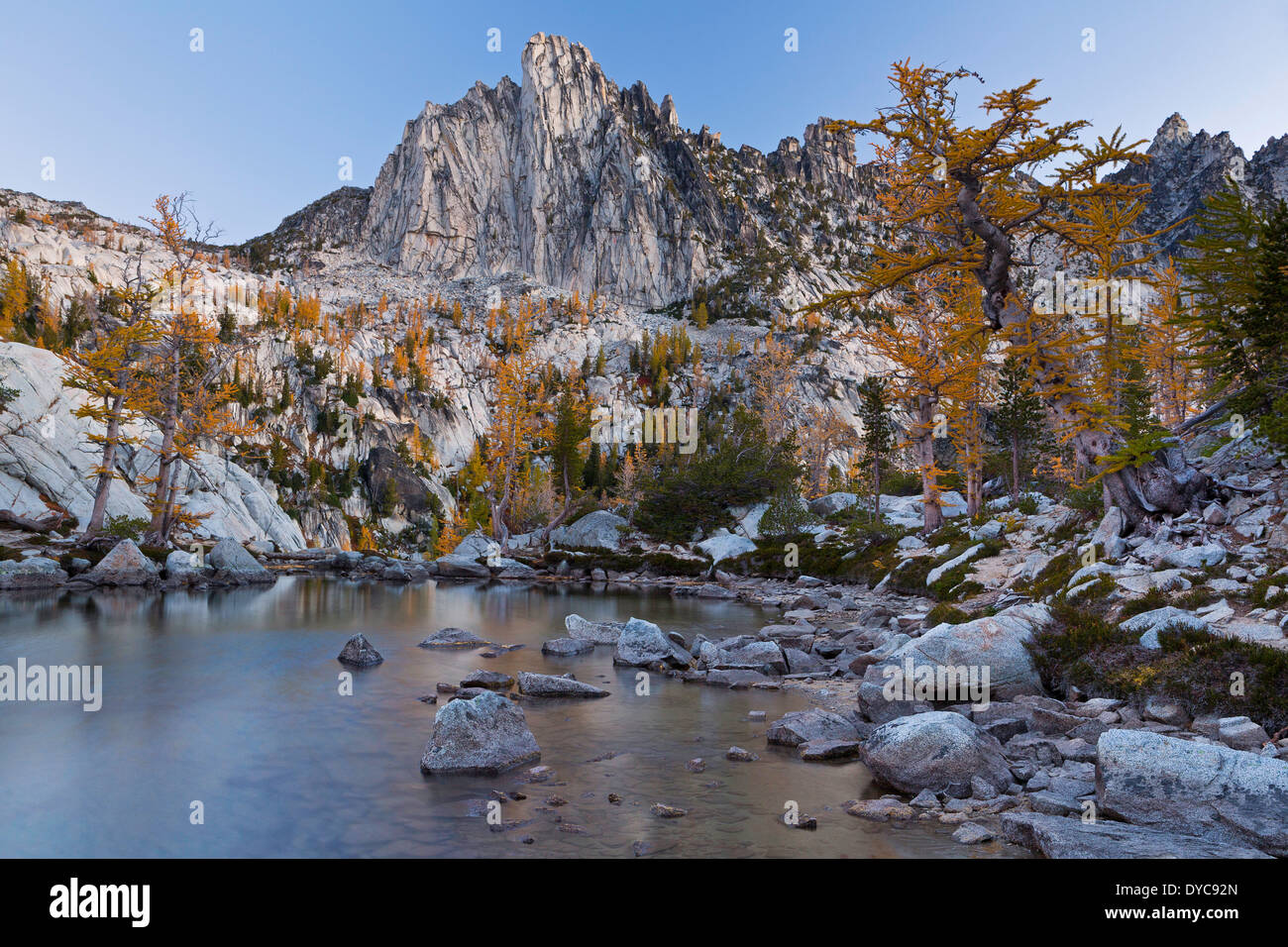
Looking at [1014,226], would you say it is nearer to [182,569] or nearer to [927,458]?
[927,458]

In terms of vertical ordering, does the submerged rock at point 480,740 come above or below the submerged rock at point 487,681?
above

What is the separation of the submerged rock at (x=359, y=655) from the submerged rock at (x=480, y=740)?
27.3ft

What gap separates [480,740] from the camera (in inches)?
401

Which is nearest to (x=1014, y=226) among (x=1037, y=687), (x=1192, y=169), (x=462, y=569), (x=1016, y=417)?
(x=1037, y=687)

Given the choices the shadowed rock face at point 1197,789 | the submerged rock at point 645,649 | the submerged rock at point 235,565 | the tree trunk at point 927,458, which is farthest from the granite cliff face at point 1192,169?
the shadowed rock face at point 1197,789

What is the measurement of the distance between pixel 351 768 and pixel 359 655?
8.29 metres

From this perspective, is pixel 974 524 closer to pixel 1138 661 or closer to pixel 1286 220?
pixel 1286 220

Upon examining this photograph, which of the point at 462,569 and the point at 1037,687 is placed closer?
the point at 1037,687

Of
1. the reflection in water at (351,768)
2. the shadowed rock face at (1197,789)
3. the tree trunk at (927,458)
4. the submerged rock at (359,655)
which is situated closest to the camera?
the shadowed rock face at (1197,789)

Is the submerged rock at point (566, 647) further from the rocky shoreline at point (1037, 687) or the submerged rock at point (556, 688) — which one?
the submerged rock at point (556, 688)

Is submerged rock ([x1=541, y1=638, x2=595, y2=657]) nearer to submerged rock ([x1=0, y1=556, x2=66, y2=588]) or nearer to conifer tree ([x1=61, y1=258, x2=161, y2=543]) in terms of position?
submerged rock ([x1=0, y1=556, x2=66, y2=588])

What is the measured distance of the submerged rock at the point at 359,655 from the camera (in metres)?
17.7

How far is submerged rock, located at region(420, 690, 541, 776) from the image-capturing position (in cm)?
995

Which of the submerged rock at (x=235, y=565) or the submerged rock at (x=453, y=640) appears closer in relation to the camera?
the submerged rock at (x=453, y=640)
